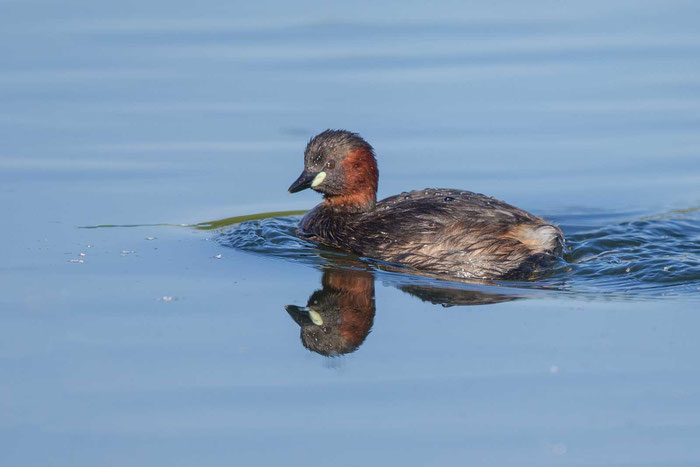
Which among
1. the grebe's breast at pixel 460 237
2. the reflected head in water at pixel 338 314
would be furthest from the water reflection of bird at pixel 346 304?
the grebe's breast at pixel 460 237

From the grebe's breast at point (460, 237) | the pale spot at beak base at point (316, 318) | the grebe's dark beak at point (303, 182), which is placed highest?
the grebe's dark beak at point (303, 182)

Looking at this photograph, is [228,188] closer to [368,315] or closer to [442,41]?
[368,315]

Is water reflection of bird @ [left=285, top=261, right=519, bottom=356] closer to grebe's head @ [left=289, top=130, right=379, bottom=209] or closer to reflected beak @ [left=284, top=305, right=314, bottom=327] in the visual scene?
reflected beak @ [left=284, top=305, right=314, bottom=327]

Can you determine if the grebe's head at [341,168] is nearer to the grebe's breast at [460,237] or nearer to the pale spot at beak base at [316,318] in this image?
the grebe's breast at [460,237]

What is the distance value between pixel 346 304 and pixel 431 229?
3.97 ft

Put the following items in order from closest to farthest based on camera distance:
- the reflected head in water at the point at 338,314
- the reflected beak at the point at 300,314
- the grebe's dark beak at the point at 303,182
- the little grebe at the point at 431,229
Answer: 1. the reflected head in water at the point at 338,314
2. the reflected beak at the point at 300,314
3. the little grebe at the point at 431,229
4. the grebe's dark beak at the point at 303,182

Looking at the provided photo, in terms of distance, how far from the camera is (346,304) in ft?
24.9

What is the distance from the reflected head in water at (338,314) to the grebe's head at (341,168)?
1131 millimetres

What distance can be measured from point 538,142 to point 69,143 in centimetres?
439

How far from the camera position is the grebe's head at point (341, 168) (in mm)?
9227

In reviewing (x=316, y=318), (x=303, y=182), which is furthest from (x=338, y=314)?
(x=303, y=182)

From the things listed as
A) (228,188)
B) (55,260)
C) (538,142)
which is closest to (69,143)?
(228,188)

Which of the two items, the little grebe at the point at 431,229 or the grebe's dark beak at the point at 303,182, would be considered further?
the grebe's dark beak at the point at 303,182

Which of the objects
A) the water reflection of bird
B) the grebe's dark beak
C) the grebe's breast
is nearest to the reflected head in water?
the water reflection of bird
